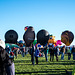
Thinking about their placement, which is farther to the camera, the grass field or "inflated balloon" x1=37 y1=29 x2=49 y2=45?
"inflated balloon" x1=37 y1=29 x2=49 y2=45

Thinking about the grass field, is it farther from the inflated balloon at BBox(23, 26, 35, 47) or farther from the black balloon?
the black balloon

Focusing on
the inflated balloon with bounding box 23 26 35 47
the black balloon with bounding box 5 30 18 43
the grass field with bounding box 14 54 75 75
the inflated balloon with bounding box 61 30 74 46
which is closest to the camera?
the grass field with bounding box 14 54 75 75

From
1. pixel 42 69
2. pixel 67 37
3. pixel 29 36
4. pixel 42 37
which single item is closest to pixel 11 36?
pixel 29 36

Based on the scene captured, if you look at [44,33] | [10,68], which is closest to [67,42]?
[44,33]

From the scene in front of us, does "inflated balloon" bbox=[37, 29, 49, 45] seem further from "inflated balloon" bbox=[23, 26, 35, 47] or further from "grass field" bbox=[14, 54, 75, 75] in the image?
"grass field" bbox=[14, 54, 75, 75]

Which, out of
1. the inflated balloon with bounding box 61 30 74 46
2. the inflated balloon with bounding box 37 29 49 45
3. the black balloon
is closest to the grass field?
the inflated balloon with bounding box 61 30 74 46

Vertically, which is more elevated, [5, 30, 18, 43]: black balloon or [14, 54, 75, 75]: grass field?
[5, 30, 18, 43]: black balloon

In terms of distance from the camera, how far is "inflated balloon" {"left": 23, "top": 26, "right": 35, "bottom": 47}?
31753 mm

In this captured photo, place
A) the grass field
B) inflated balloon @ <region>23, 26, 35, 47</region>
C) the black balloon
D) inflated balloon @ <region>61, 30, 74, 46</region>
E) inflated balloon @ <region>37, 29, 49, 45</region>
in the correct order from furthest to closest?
the black balloon
inflated balloon @ <region>37, 29, 49, 45</region>
inflated balloon @ <region>23, 26, 35, 47</region>
inflated balloon @ <region>61, 30, 74, 46</region>
the grass field

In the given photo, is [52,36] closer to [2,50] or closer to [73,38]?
[73,38]

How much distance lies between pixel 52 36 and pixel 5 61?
3547 cm

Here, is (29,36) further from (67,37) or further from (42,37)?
(67,37)

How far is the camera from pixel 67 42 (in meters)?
31.7

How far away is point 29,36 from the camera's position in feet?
105
